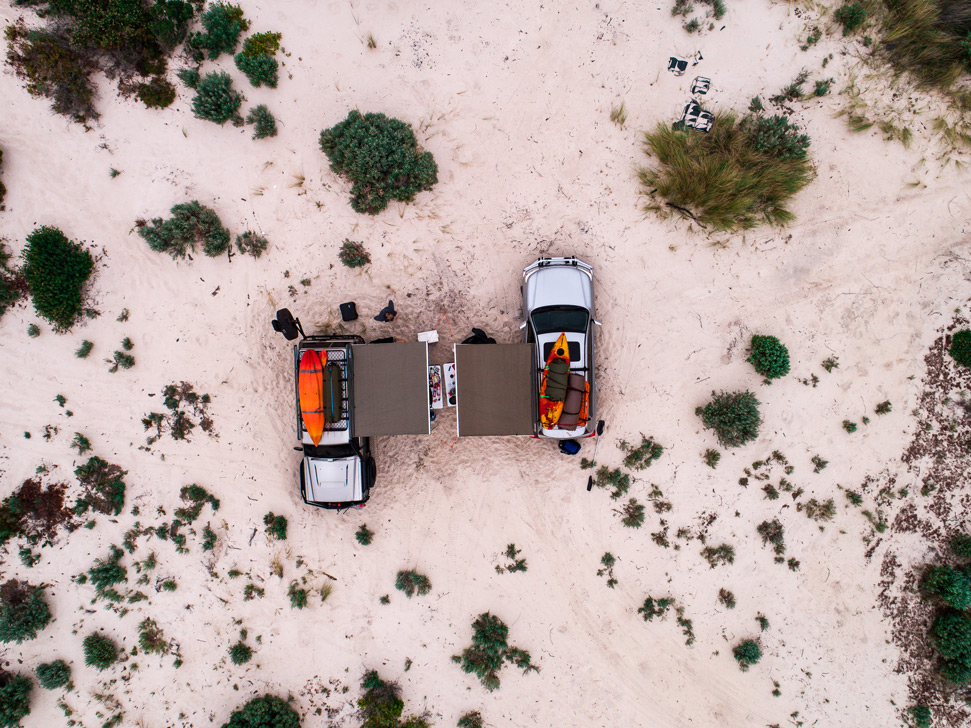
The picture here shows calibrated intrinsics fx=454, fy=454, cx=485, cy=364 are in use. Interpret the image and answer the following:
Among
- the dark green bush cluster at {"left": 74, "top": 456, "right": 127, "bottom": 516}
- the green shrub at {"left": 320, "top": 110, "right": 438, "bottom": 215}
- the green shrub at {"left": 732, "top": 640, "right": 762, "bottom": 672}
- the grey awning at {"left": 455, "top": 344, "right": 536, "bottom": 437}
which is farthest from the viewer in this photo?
the dark green bush cluster at {"left": 74, "top": 456, "right": 127, "bottom": 516}

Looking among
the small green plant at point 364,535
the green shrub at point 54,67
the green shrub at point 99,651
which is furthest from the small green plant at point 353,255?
the green shrub at point 99,651

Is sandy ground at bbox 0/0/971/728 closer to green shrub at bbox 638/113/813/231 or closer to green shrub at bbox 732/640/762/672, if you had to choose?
green shrub at bbox 732/640/762/672

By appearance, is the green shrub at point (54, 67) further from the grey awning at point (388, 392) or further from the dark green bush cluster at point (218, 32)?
the grey awning at point (388, 392)

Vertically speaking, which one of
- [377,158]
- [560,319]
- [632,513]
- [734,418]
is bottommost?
[632,513]

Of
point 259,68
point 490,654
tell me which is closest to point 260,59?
point 259,68

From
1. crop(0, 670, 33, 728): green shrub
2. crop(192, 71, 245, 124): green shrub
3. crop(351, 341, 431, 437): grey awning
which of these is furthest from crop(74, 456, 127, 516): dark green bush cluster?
crop(192, 71, 245, 124): green shrub

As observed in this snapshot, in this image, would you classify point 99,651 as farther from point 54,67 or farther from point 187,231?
point 54,67

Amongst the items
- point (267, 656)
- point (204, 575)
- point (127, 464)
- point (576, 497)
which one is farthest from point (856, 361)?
point (127, 464)
